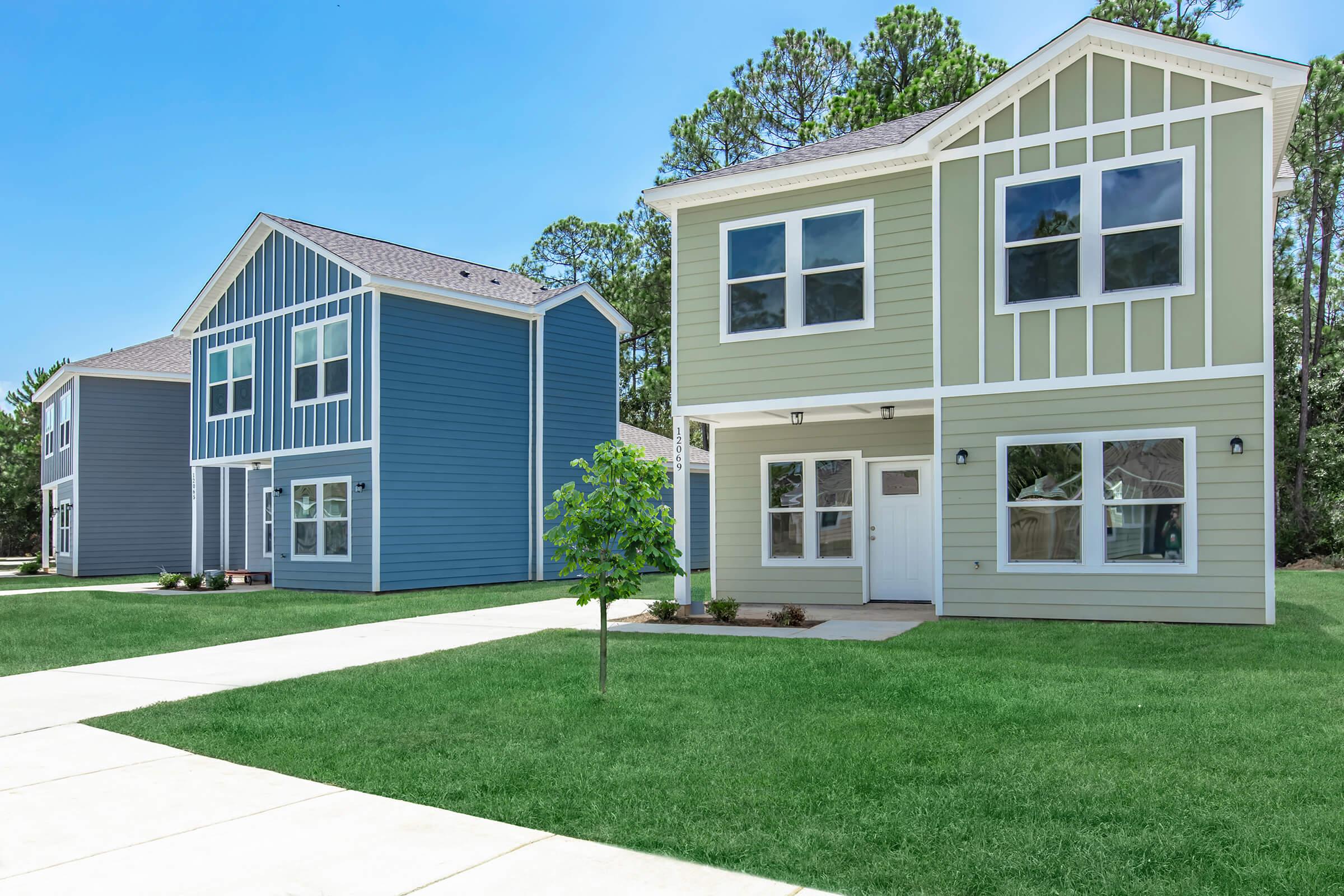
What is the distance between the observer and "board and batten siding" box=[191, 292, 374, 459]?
691 inches

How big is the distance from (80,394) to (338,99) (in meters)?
9.80

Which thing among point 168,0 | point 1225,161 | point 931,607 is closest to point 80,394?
point 168,0

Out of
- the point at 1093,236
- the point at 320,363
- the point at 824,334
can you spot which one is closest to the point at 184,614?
the point at 320,363

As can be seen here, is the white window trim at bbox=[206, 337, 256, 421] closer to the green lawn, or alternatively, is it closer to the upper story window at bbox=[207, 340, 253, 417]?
the upper story window at bbox=[207, 340, 253, 417]

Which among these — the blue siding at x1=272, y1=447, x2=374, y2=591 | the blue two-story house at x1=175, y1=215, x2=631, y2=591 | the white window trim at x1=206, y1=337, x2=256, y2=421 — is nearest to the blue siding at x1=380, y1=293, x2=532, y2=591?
the blue two-story house at x1=175, y1=215, x2=631, y2=591

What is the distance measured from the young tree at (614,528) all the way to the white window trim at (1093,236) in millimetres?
6240

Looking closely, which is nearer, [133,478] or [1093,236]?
[1093,236]

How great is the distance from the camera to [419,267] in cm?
1972

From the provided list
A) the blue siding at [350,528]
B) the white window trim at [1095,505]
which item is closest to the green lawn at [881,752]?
the white window trim at [1095,505]

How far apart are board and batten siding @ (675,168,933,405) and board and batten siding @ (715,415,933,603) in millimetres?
1631

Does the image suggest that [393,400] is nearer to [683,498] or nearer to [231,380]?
[231,380]

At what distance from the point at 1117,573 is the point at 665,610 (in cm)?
539

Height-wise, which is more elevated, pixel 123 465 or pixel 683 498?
pixel 123 465

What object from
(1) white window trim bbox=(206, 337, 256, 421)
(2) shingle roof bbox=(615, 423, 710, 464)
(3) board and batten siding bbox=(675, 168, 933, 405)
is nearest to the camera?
(3) board and batten siding bbox=(675, 168, 933, 405)
